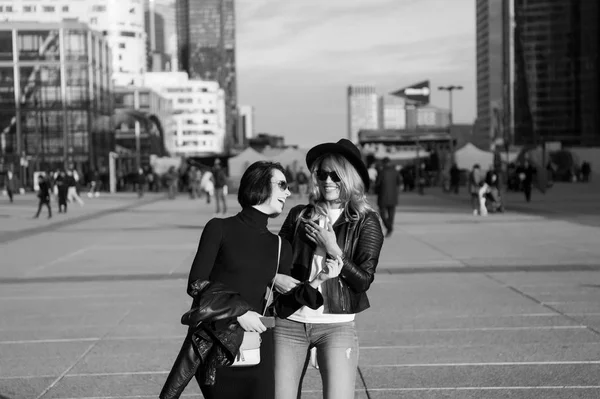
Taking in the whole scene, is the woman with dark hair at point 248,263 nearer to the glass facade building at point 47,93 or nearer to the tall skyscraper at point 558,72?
the glass facade building at point 47,93

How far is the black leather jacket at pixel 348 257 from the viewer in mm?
4818

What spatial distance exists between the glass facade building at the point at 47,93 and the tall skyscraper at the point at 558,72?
82.1 metres

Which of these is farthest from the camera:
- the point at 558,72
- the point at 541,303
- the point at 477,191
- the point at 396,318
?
the point at 558,72

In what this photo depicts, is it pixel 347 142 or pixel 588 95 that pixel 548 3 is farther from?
pixel 347 142

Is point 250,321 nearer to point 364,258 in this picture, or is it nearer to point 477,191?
point 364,258

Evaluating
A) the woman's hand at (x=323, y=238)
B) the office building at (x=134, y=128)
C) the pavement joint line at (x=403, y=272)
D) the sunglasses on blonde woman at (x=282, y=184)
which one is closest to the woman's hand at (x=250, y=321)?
the woman's hand at (x=323, y=238)

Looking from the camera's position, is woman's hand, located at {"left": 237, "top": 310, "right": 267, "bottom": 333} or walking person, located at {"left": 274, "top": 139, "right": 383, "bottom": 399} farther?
walking person, located at {"left": 274, "top": 139, "right": 383, "bottom": 399}

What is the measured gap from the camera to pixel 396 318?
11086 mm

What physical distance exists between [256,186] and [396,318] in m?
6.61

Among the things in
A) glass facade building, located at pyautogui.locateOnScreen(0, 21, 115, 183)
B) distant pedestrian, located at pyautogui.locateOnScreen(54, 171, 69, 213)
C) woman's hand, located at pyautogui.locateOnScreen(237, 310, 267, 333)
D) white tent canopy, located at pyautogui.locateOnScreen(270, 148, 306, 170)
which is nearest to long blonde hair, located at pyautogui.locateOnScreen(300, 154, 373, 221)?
woman's hand, located at pyautogui.locateOnScreen(237, 310, 267, 333)

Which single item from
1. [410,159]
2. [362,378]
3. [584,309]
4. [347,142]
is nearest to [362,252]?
[347,142]

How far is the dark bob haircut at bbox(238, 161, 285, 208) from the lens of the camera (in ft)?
15.5

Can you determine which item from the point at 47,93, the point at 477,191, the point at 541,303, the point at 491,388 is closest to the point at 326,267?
the point at 491,388

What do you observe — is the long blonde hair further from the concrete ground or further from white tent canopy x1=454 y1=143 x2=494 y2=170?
white tent canopy x1=454 y1=143 x2=494 y2=170
